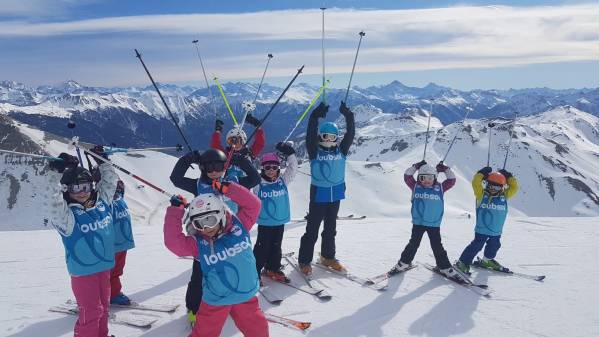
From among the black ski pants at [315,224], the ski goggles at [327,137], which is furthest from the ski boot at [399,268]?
the ski goggles at [327,137]

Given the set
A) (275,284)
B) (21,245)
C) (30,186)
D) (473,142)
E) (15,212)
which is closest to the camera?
(275,284)

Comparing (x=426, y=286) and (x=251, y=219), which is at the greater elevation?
(x=251, y=219)

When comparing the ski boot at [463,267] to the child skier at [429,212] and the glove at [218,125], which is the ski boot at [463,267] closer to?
the child skier at [429,212]

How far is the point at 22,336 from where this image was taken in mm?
6789

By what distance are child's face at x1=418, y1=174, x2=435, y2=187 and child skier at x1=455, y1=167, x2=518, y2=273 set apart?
49.2 inches

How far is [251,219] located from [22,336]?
14.3ft

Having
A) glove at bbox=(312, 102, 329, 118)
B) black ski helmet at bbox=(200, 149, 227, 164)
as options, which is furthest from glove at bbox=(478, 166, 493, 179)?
black ski helmet at bbox=(200, 149, 227, 164)

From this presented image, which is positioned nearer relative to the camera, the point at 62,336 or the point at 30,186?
the point at 62,336

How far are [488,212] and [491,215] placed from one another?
0.29 ft

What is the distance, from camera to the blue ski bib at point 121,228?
749 cm

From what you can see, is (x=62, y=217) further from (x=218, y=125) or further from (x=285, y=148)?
(x=218, y=125)

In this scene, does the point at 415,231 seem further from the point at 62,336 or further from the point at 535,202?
the point at 535,202

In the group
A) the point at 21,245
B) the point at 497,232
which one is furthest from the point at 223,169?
the point at 21,245

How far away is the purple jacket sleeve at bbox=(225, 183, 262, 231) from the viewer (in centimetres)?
536
